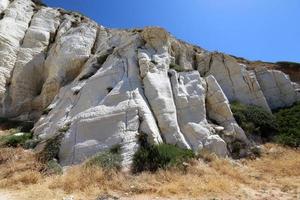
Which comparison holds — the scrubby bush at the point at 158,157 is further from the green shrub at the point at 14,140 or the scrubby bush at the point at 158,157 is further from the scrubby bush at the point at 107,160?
the green shrub at the point at 14,140

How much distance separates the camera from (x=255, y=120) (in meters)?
19.0

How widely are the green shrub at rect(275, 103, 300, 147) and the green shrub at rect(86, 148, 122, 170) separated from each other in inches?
364

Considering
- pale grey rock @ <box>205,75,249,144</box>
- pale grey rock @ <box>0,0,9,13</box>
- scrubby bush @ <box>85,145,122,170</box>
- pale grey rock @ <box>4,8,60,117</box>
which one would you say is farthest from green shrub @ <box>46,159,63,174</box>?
pale grey rock @ <box>0,0,9,13</box>

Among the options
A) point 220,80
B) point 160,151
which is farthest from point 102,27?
point 160,151

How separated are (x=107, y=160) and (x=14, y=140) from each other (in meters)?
5.99

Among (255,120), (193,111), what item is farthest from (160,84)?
(255,120)

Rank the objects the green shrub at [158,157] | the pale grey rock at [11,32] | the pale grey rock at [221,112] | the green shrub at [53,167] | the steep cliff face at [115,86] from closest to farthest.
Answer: the green shrub at [53,167]
the green shrub at [158,157]
the steep cliff face at [115,86]
the pale grey rock at [221,112]
the pale grey rock at [11,32]

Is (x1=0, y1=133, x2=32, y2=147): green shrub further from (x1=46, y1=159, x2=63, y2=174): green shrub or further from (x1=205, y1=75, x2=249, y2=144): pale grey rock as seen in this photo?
(x1=205, y1=75, x2=249, y2=144): pale grey rock

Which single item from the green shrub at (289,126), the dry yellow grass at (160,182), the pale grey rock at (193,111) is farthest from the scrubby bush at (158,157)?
the green shrub at (289,126)

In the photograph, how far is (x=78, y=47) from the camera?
2253 centimetres

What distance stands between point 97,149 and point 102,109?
2342 mm

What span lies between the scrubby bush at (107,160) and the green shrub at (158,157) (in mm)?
609

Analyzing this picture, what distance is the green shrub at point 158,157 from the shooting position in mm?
12616

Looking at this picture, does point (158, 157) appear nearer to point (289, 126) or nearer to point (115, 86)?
point (115, 86)
